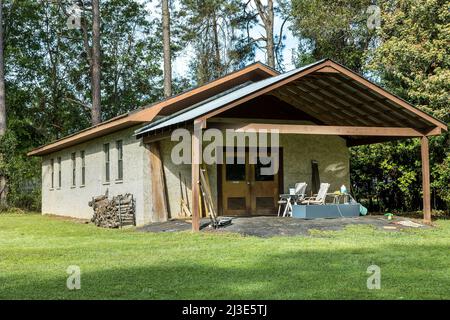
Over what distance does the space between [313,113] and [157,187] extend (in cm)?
546

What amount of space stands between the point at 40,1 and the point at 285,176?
26638 millimetres

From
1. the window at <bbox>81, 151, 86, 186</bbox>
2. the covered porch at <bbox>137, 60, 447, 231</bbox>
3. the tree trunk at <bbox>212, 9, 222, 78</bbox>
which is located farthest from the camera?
the tree trunk at <bbox>212, 9, 222, 78</bbox>

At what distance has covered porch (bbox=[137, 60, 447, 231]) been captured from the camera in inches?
567

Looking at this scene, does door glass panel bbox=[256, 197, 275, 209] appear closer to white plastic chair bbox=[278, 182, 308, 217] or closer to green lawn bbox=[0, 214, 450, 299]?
white plastic chair bbox=[278, 182, 308, 217]

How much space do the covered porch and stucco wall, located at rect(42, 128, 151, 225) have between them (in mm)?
1228

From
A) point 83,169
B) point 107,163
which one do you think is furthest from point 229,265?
point 83,169

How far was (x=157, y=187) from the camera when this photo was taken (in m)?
17.5

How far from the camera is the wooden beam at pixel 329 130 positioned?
14547 millimetres

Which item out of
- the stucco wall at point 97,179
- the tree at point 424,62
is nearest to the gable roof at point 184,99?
the stucco wall at point 97,179

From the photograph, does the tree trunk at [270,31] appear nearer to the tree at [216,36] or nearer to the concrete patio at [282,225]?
the tree at [216,36]

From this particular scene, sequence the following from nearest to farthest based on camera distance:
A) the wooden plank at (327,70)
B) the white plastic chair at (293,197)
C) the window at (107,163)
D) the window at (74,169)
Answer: the wooden plank at (327,70) < the white plastic chair at (293,197) < the window at (107,163) < the window at (74,169)

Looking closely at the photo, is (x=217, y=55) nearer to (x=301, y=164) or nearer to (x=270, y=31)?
(x=270, y=31)

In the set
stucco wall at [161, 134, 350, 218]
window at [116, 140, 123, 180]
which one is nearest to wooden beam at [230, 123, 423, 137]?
stucco wall at [161, 134, 350, 218]

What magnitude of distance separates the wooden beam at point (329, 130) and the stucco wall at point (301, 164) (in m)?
3.71
